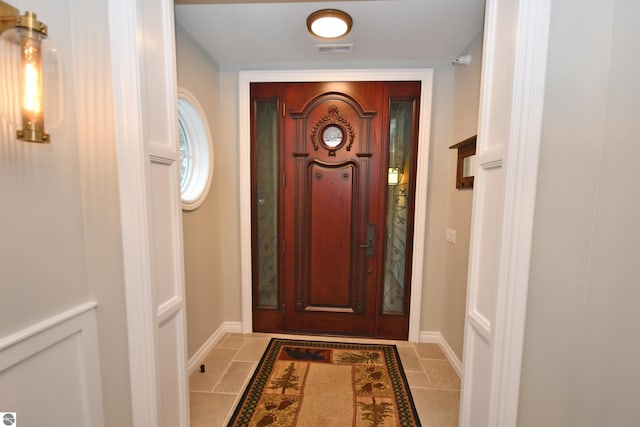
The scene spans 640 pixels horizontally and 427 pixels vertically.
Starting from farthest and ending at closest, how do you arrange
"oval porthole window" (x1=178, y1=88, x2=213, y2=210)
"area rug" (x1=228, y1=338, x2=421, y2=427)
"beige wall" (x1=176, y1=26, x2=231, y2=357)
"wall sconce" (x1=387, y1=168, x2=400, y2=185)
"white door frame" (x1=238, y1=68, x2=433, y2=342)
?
"wall sconce" (x1=387, y1=168, x2=400, y2=185)
"white door frame" (x1=238, y1=68, x2=433, y2=342)
"oval porthole window" (x1=178, y1=88, x2=213, y2=210)
"beige wall" (x1=176, y1=26, x2=231, y2=357)
"area rug" (x1=228, y1=338, x2=421, y2=427)

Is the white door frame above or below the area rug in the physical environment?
above

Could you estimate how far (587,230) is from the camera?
868 millimetres

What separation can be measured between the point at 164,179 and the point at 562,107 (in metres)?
1.52

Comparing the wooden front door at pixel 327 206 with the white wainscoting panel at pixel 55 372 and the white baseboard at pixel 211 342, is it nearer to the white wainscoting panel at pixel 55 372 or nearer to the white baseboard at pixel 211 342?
the white baseboard at pixel 211 342

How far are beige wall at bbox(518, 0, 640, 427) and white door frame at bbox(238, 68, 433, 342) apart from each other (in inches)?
59.6

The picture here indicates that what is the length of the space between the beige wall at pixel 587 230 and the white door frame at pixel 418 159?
1.51 meters

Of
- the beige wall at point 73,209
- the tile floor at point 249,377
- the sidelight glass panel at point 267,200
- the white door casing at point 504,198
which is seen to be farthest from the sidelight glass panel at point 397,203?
the beige wall at point 73,209

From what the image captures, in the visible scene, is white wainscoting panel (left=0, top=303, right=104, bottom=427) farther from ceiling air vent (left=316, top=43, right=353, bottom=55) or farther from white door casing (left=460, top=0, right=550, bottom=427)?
ceiling air vent (left=316, top=43, right=353, bottom=55)

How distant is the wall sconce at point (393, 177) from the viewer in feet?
8.04

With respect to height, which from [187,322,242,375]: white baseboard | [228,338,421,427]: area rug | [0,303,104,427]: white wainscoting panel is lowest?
[228,338,421,427]: area rug

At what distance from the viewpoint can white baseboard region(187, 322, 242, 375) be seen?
6.80 feet

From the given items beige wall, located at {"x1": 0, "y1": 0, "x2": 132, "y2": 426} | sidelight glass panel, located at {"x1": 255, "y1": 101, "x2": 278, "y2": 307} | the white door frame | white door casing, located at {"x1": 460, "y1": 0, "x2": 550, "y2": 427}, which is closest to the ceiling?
the white door frame

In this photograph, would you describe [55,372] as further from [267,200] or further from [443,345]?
[443,345]

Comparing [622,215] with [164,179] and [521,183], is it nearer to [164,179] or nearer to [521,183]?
[521,183]
